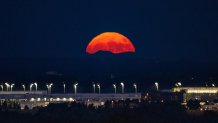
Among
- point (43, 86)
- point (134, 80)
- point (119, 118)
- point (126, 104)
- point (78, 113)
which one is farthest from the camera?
point (134, 80)

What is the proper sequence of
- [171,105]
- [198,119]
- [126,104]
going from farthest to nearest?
[126,104], [171,105], [198,119]

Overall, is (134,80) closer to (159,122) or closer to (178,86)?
(178,86)

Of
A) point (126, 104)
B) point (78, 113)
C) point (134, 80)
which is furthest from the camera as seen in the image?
point (134, 80)

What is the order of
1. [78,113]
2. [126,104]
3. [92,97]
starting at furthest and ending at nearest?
1. [92,97]
2. [126,104]
3. [78,113]

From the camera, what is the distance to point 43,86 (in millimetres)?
172125

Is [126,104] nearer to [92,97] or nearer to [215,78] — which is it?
[92,97]

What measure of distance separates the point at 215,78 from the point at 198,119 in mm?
95782

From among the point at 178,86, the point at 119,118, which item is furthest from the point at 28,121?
the point at 178,86

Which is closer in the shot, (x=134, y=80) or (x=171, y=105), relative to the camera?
(x=171, y=105)

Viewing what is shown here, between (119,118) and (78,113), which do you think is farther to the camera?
(78,113)

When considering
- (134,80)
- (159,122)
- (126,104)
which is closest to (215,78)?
(134,80)

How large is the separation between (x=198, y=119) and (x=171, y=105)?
27320 mm

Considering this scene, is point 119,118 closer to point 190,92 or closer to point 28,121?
point 28,121

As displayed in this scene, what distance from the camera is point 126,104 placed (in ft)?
384
